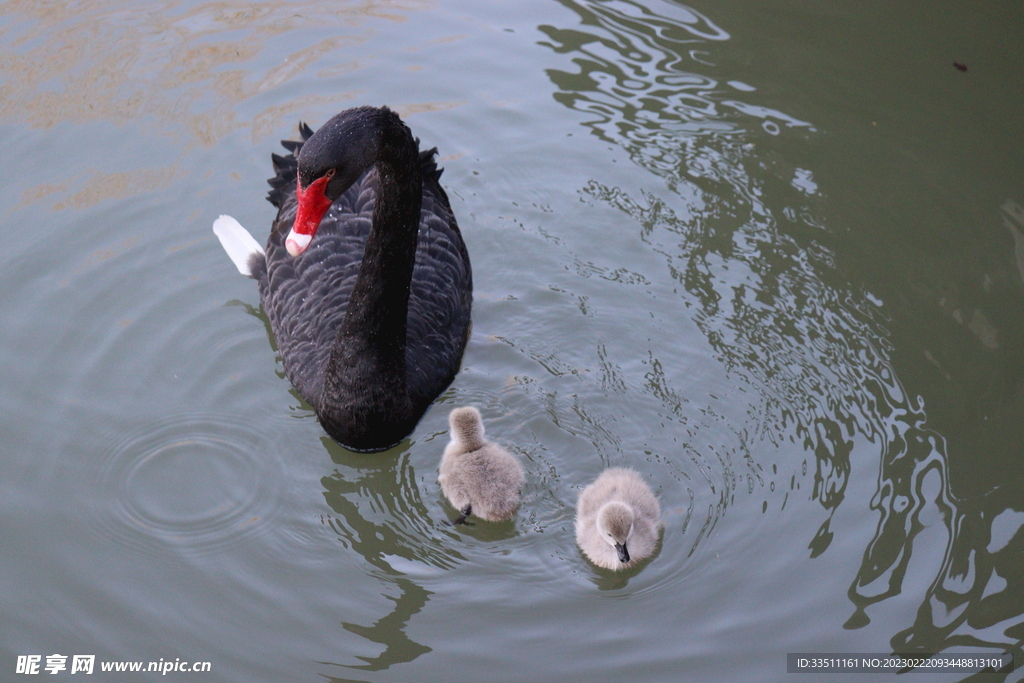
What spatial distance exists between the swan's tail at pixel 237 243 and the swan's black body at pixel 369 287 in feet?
0.21

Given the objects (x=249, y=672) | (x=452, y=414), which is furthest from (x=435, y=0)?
(x=249, y=672)

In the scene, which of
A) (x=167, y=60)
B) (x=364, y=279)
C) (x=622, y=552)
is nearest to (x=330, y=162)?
(x=364, y=279)

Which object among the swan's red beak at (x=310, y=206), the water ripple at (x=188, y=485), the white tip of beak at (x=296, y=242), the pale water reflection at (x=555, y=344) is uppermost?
the swan's red beak at (x=310, y=206)

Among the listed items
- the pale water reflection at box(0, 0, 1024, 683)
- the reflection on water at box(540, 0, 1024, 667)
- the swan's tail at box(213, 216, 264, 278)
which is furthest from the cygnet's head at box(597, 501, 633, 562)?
the swan's tail at box(213, 216, 264, 278)

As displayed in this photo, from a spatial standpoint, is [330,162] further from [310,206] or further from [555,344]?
[555,344]

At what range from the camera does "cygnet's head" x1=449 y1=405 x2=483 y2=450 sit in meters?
4.64

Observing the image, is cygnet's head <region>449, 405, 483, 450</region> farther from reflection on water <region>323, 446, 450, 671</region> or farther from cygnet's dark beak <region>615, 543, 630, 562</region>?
cygnet's dark beak <region>615, 543, 630, 562</region>

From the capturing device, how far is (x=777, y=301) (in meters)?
5.78

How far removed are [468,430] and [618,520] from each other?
956 millimetres

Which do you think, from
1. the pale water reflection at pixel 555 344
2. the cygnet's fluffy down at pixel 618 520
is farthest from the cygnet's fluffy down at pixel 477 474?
the cygnet's fluffy down at pixel 618 520

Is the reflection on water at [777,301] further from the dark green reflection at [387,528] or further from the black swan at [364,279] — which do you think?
the dark green reflection at [387,528]

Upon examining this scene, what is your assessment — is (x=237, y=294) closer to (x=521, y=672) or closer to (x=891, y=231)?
(x=521, y=672)

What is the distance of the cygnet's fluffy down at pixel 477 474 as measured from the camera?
4422mm

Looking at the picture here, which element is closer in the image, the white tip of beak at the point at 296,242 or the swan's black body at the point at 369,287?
the white tip of beak at the point at 296,242
